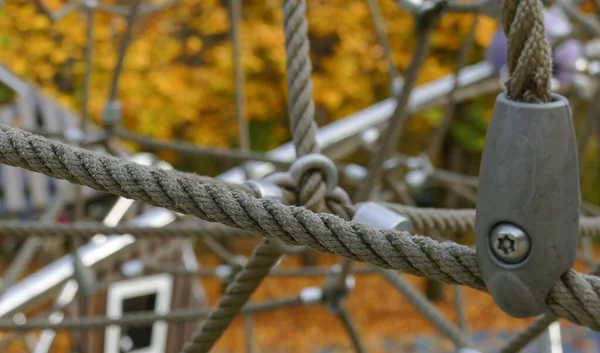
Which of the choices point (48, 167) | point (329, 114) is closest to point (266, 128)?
point (329, 114)

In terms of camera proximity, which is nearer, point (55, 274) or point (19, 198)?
point (55, 274)

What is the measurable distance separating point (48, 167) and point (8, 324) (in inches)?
25.3

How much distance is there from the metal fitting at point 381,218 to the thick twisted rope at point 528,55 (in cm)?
11

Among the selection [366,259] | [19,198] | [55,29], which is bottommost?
[19,198]

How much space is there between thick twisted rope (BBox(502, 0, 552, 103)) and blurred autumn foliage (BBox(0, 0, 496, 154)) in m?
1.77

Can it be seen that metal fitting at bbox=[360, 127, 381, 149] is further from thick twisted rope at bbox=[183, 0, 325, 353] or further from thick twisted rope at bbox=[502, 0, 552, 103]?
thick twisted rope at bbox=[502, 0, 552, 103]

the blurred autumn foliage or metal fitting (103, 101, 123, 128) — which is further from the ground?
metal fitting (103, 101, 123, 128)

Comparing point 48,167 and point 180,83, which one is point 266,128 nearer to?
point 180,83

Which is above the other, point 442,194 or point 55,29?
point 55,29

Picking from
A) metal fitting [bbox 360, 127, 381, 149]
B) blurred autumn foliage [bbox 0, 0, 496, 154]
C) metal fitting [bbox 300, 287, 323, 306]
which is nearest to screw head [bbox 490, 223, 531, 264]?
metal fitting [bbox 300, 287, 323, 306]

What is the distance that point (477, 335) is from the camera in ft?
8.50

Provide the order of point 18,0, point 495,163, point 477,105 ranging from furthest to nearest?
point 477,105 < point 18,0 < point 495,163

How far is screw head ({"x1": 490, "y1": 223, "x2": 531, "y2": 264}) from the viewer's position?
27cm

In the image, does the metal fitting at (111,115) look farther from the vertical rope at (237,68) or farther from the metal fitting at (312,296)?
the metal fitting at (312,296)
